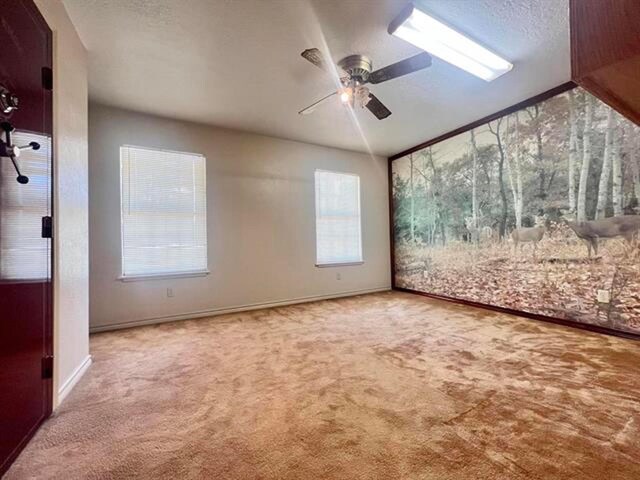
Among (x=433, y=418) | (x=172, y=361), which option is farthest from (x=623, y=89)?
(x=172, y=361)

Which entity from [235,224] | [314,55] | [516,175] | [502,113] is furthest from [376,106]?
[235,224]

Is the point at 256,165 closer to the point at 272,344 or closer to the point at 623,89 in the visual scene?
the point at 272,344

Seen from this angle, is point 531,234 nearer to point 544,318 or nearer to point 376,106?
point 544,318

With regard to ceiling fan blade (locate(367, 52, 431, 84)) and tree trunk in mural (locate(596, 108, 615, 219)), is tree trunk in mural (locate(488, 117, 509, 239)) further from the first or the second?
ceiling fan blade (locate(367, 52, 431, 84))

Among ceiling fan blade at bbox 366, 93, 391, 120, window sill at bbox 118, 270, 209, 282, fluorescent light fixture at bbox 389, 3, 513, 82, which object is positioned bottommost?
window sill at bbox 118, 270, 209, 282

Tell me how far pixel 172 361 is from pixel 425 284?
3922 mm

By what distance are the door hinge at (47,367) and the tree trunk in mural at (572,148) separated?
15.3 ft

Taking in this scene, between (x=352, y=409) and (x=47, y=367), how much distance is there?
1.79 m

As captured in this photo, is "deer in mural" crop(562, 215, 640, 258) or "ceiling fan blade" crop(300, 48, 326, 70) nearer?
"ceiling fan blade" crop(300, 48, 326, 70)

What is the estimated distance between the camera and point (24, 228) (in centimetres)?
151

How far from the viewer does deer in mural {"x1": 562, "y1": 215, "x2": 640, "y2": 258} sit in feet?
9.18

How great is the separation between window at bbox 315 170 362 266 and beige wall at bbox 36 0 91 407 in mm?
3121

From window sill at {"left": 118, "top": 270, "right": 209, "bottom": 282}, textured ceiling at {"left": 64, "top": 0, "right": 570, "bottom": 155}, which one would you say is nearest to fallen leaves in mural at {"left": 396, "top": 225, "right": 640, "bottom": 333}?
textured ceiling at {"left": 64, "top": 0, "right": 570, "bottom": 155}

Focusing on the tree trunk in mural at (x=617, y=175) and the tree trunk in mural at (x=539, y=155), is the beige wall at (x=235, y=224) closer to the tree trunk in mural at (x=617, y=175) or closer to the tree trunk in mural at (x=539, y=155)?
the tree trunk in mural at (x=539, y=155)
